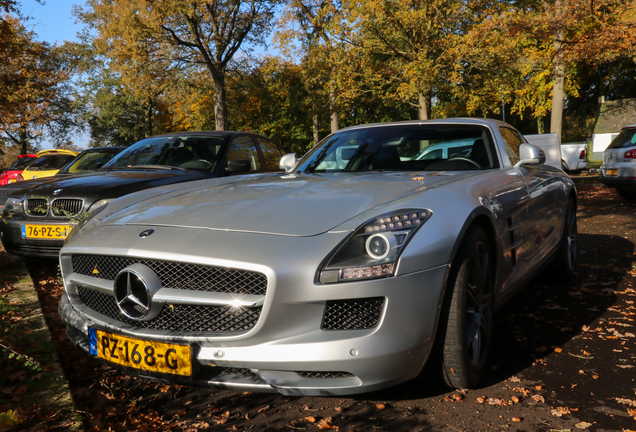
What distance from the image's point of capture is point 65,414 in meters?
2.62

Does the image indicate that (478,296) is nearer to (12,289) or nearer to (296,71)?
(12,289)

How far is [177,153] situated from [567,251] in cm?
456

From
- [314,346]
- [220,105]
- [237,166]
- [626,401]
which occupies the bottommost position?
[626,401]

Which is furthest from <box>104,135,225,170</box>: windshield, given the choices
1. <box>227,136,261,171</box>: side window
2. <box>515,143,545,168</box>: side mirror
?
<box>515,143,545,168</box>: side mirror

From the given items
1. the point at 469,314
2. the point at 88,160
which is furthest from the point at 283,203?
the point at 88,160

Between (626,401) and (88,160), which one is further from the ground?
(88,160)

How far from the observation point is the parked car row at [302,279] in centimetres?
229

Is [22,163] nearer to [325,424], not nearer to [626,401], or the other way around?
[325,424]

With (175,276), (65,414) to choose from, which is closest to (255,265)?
(175,276)

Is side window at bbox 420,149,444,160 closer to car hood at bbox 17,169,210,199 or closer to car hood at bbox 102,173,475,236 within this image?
car hood at bbox 102,173,475,236

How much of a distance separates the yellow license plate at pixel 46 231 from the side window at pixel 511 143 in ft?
13.7

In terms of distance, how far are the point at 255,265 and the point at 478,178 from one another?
1.69 meters

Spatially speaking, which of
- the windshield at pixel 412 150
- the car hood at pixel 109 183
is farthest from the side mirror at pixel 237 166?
the windshield at pixel 412 150

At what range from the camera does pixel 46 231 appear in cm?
563
